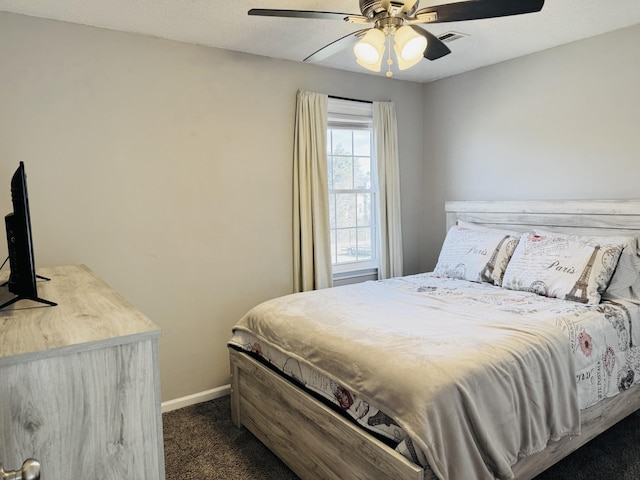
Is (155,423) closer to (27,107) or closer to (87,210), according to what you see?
(87,210)

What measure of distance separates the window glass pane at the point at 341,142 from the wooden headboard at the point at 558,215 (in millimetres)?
1033

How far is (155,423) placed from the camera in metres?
1.19

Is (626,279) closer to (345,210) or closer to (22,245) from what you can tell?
(345,210)

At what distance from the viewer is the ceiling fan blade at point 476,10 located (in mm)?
1743

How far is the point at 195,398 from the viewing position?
3102 mm

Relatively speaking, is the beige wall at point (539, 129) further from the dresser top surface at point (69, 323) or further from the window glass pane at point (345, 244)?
the dresser top surface at point (69, 323)

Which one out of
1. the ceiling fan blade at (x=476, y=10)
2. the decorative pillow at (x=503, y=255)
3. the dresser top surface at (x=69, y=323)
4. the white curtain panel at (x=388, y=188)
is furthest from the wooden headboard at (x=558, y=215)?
the dresser top surface at (x=69, y=323)

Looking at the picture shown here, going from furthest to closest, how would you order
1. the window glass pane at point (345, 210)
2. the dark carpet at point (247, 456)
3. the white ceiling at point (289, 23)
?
the window glass pane at point (345, 210) < the white ceiling at point (289, 23) < the dark carpet at point (247, 456)

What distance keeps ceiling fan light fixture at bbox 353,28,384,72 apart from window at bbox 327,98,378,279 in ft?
4.94

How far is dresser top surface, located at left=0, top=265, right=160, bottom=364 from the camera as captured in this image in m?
1.07

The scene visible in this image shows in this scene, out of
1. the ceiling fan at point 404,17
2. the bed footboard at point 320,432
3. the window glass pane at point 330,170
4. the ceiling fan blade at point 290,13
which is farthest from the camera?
the window glass pane at point 330,170

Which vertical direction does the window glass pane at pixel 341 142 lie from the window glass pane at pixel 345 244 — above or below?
above

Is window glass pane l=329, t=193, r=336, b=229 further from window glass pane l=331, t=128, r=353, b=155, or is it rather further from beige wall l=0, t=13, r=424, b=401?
beige wall l=0, t=13, r=424, b=401

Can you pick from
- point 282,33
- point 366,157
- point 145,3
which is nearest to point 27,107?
point 145,3
